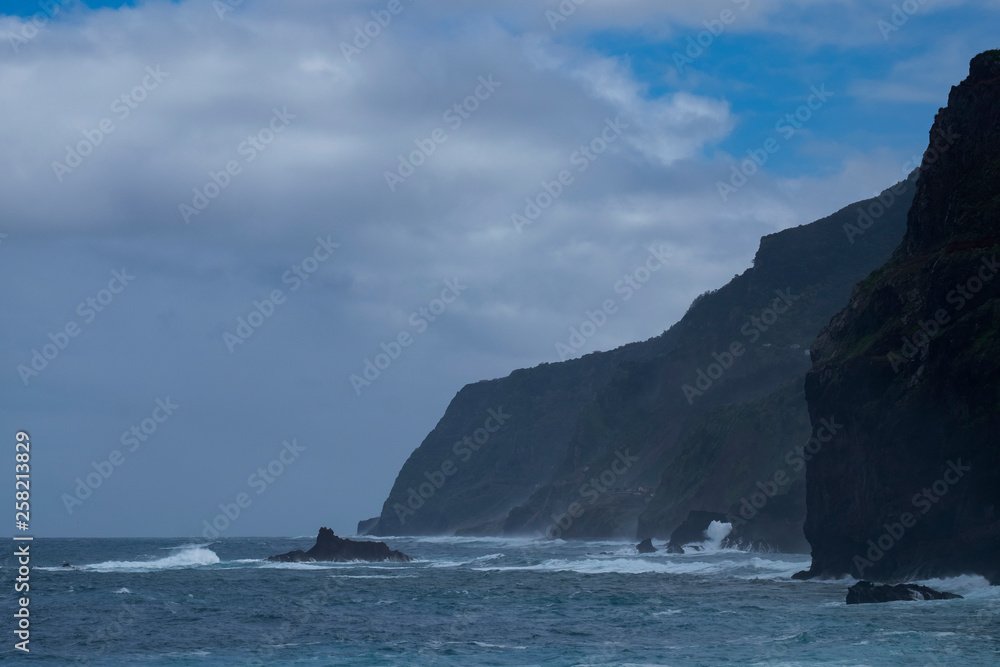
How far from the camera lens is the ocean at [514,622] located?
97.0ft

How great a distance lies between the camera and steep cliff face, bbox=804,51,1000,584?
41.3 meters

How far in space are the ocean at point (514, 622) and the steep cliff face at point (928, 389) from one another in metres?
2.52

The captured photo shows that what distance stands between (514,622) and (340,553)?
59.3 m

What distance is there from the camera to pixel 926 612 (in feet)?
112

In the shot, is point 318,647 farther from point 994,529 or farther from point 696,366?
point 696,366

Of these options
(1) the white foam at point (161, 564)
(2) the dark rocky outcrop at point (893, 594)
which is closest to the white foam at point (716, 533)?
(1) the white foam at point (161, 564)

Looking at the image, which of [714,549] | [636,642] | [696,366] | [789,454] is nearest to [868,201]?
[696,366]

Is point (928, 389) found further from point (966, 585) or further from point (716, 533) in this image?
point (716, 533)

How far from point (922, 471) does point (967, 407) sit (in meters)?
4.34

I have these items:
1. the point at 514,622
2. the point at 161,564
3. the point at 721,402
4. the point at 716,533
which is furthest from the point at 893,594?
the point at 721,402

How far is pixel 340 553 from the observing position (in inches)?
3760

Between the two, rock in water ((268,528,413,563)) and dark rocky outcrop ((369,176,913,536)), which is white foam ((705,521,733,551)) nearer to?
dark rocky outcrop ((369,176,913,536))

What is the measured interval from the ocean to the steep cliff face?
8.25ft

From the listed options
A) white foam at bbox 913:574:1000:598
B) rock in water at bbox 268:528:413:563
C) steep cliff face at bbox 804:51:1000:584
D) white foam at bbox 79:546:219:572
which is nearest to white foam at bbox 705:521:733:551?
rock in water at bbox 268:528:413:563
